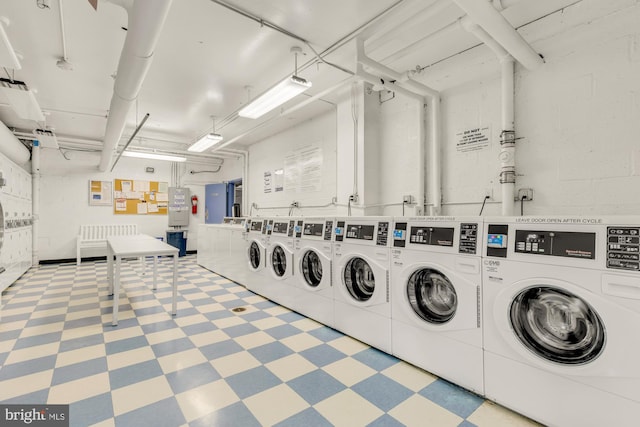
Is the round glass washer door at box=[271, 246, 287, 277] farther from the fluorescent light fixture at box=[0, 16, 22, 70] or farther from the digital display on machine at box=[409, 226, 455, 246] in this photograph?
the fluorescent light fixture at box=[0, 16, 22, 70]

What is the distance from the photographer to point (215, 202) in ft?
27.8

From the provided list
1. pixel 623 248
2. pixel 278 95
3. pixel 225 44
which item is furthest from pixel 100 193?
pixel 623 248

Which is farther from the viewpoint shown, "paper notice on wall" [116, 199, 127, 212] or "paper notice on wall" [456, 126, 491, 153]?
"paper notice on wall" [116, 199, 127, 212]

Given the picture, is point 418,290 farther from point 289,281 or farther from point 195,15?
point 195,15

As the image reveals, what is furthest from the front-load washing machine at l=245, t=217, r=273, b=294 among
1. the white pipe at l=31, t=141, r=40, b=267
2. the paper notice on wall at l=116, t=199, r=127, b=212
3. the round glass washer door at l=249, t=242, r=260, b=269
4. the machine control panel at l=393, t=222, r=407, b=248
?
the white pipe at l=31, t=141, r=40, b=267

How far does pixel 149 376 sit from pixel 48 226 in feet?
22.7

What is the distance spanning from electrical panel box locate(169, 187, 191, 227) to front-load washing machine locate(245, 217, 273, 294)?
4.59 metres

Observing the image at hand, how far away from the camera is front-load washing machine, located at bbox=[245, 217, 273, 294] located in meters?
4.00

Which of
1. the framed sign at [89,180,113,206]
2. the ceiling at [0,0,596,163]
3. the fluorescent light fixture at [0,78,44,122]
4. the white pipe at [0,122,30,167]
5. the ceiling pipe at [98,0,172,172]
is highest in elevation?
the ceiling at [0,0,596,163]

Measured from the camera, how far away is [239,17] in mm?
2562

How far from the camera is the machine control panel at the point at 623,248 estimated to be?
1.30m

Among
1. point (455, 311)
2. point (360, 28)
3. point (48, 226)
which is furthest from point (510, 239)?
point (48, 226)

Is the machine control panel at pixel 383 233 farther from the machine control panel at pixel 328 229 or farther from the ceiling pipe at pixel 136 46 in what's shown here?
the ceiling pipe at pixel 136 46

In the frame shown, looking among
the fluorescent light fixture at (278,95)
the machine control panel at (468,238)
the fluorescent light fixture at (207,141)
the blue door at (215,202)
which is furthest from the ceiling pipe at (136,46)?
the blue door at (215,202)
